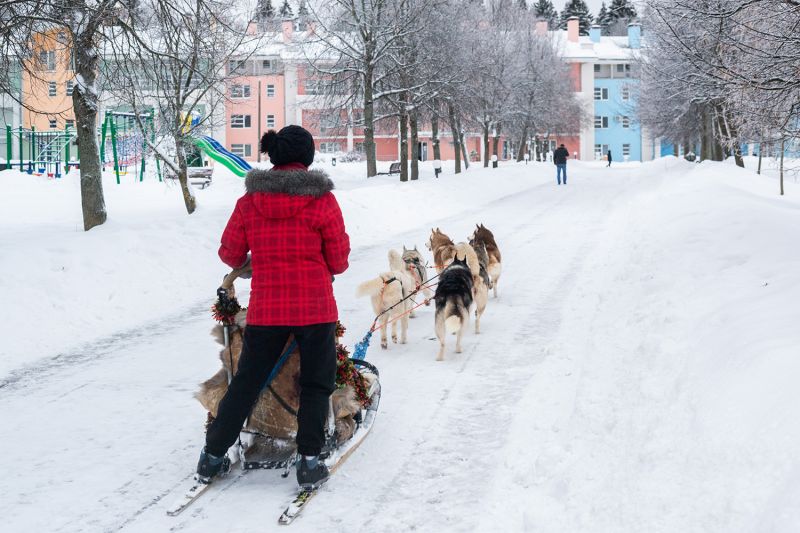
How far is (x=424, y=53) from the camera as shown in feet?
96.2

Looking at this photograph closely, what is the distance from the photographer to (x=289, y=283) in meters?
4.26

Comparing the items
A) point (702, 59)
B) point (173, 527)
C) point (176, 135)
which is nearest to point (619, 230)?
point (702, 59)

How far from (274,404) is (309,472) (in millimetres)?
490

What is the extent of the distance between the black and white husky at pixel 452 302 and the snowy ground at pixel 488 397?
1.21ft

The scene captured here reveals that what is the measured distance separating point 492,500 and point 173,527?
171 centimetres

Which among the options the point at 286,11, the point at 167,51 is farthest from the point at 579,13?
the point at 167,51

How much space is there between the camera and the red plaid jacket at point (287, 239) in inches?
167

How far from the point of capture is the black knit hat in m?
4.33

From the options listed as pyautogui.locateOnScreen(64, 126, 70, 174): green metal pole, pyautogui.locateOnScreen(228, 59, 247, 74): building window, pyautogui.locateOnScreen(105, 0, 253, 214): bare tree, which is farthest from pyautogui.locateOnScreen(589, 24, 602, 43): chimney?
pyautogui.locateOnScreen(105, 0, 253, 214): bare tree

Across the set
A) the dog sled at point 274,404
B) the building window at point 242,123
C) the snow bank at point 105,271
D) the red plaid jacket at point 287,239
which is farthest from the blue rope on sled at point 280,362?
the building window at point 242,123

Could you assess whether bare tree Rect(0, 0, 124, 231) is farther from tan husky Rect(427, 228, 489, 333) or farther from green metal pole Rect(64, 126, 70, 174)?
green metal pole Rect(64, 126, 70, 174)

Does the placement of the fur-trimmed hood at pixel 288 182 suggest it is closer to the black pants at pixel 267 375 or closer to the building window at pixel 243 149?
the black pants at pixel 267 375

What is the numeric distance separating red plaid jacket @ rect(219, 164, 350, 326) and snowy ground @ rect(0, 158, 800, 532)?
1103 millimetres

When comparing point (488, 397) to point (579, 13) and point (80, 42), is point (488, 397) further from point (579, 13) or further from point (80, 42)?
point (579, 13)
